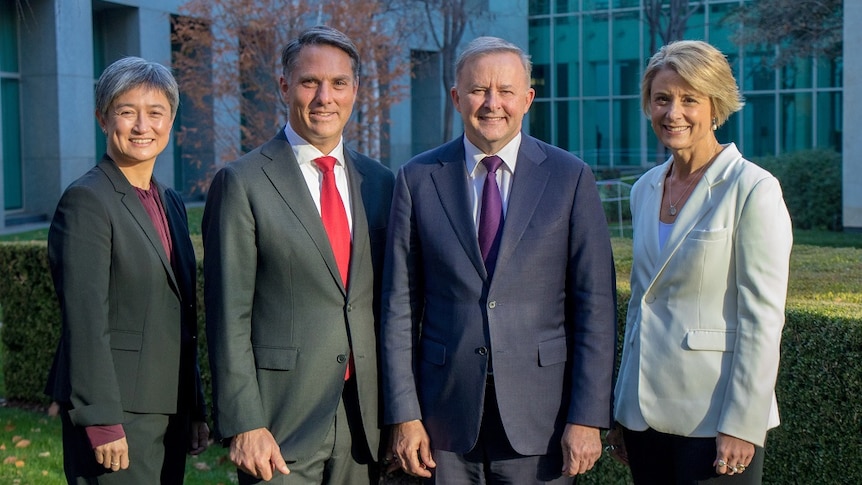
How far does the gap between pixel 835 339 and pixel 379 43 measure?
1149cm

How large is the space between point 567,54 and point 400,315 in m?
30.3

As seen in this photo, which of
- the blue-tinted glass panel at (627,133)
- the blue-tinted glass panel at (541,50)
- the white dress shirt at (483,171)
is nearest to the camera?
the white dress shirt at (483,171)

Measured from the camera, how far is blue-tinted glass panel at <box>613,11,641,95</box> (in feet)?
101

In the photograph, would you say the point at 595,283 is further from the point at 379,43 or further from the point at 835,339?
the point at 379,43

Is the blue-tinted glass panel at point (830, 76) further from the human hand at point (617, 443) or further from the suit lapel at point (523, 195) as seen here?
the suit lapel at point (523, 195)

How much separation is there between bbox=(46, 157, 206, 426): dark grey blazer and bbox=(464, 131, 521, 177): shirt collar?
3.80ft

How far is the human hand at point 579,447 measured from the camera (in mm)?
3258

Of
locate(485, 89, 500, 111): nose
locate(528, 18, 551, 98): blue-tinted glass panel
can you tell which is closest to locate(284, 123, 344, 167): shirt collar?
locate(485, 89, 500, 111): nose

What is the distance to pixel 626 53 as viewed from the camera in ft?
102

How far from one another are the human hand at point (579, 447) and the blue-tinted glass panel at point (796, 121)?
2761cm

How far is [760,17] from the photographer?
18.9 m

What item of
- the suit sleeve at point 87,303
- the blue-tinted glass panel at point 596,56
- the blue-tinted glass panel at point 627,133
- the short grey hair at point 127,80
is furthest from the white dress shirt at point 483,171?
the blue-tinted glass panel at point 596,56

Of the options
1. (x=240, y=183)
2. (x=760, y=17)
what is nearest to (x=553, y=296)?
(x=240, y=183)

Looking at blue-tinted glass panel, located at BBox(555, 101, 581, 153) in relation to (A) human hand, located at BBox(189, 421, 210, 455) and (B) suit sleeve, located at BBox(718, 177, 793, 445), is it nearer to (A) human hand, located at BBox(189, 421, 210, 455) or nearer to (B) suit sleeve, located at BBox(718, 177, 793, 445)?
(A) human hand, located at BBox(189, 421, 210, 455)
